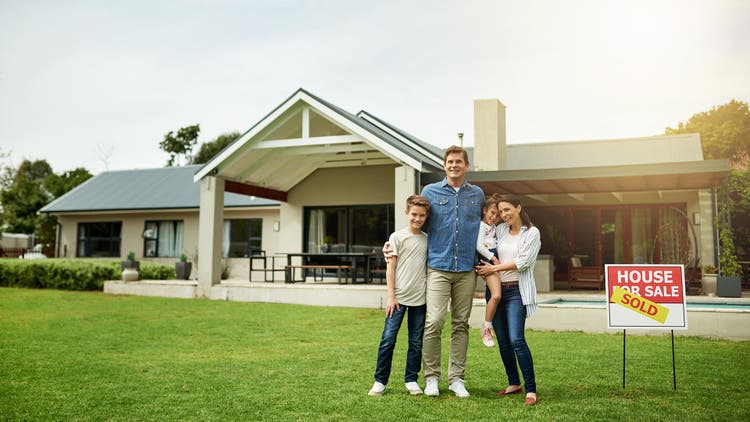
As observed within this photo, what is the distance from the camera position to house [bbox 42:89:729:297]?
12078mm

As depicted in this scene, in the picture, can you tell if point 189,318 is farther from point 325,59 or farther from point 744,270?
point 744,270

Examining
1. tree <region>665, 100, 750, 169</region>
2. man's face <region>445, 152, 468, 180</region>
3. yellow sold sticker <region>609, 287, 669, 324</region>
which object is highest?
tree <region>665, 100, 750, 169</region>

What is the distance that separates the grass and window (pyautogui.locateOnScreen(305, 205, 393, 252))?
572cm

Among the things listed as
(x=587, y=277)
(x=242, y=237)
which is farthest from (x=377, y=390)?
(x=242, y=237)

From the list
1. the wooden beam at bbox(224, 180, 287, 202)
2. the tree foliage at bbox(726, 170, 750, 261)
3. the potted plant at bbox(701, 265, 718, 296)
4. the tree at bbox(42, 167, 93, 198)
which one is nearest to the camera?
the potted plant at bbox(701, 265, 718, 296)

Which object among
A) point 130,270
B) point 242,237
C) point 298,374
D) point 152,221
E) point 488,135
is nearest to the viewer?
point 298,374

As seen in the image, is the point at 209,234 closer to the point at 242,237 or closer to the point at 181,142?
the point at 242,237

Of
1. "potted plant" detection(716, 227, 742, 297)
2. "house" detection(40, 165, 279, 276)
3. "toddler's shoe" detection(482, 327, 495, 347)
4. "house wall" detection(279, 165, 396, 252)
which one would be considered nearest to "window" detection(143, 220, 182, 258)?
"house" detection(40, 165, 279, 276)

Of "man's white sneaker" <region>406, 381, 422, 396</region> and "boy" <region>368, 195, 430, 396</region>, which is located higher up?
"boy" <region>368, 195, 430, 396</region>

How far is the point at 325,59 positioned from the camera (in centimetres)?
1672

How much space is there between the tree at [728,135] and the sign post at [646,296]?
28.5 metres

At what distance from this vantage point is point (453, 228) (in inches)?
190

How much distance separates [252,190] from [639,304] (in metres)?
11.2

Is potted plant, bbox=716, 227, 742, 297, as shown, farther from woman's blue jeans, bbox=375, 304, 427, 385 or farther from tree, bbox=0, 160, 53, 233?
tree, bbox=0, 160, 53, 233
